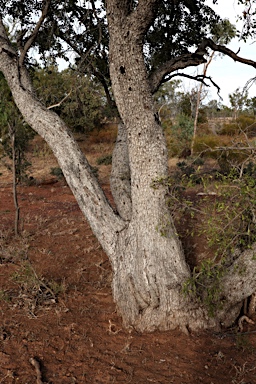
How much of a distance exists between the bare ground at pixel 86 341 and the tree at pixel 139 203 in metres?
0.25

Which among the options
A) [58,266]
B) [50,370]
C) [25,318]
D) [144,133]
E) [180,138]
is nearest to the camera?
[50,370]

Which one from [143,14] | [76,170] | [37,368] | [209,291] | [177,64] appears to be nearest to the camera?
[37,368]

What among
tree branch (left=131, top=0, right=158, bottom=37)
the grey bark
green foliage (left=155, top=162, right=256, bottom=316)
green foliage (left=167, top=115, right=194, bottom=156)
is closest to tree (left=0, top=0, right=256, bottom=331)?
tree branch (left=131, top=0, right=158, bottom=37)

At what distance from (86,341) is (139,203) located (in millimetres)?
1431

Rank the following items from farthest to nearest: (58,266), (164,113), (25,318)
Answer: (164,113)
(58,266)
(25,318)

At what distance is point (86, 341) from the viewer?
3.68 metres

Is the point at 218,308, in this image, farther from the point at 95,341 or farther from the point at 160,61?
the point at 160,61

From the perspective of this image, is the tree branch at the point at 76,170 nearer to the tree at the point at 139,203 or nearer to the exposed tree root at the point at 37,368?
the tree at the point at 139,203

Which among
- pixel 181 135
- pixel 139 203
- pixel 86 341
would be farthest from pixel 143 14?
pixel 181 135

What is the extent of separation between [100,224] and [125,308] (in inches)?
36.5

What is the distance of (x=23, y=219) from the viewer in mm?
7617

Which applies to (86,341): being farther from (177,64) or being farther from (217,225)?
(177,64)

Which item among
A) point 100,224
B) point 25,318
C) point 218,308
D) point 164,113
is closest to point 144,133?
point 100,224

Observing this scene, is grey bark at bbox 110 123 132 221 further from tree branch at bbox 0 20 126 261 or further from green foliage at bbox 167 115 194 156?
green foliage at bbox 167 115 194 156
